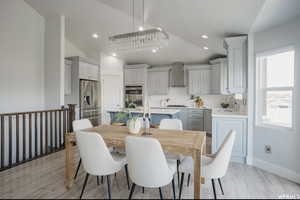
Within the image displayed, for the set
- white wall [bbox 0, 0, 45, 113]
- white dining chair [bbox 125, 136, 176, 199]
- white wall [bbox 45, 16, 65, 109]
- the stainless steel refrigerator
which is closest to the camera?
white dining chair [bbox 125, 136, 176, 199]

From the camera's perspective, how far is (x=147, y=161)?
5.42 feet

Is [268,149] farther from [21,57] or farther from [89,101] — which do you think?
[21,57]

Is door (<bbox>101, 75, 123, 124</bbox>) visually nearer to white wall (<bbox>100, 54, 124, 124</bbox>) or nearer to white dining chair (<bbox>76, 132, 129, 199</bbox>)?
white wall (<bbox>100, 54, 124, 124</bbox>)

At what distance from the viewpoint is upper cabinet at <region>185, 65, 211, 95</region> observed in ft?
19.4

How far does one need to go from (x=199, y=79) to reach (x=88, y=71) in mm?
3714

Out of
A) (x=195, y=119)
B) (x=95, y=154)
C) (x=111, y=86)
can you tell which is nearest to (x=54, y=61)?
(x=111, y=86)

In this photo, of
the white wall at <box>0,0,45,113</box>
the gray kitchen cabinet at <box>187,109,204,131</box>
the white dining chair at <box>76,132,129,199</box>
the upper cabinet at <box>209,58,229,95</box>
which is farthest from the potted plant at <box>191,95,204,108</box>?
the white wall at <box>0,0,45,113</box>

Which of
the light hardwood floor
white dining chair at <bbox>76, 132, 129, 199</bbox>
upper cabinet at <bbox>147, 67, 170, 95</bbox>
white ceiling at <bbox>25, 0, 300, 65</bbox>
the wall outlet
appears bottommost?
the light hardwood floor

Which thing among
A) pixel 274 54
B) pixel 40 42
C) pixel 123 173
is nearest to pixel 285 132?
pixel 274 54

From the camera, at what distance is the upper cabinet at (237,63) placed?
333cm

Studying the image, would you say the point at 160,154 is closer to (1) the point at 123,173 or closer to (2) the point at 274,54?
(1) the point at 123,173

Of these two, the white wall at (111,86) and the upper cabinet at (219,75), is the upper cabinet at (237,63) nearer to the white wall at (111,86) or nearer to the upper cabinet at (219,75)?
the upper cabinet at (219,75)

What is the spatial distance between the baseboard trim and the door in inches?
188

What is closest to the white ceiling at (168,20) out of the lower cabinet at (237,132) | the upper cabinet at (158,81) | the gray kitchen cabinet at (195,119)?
the upper cabinet at (158,81)
